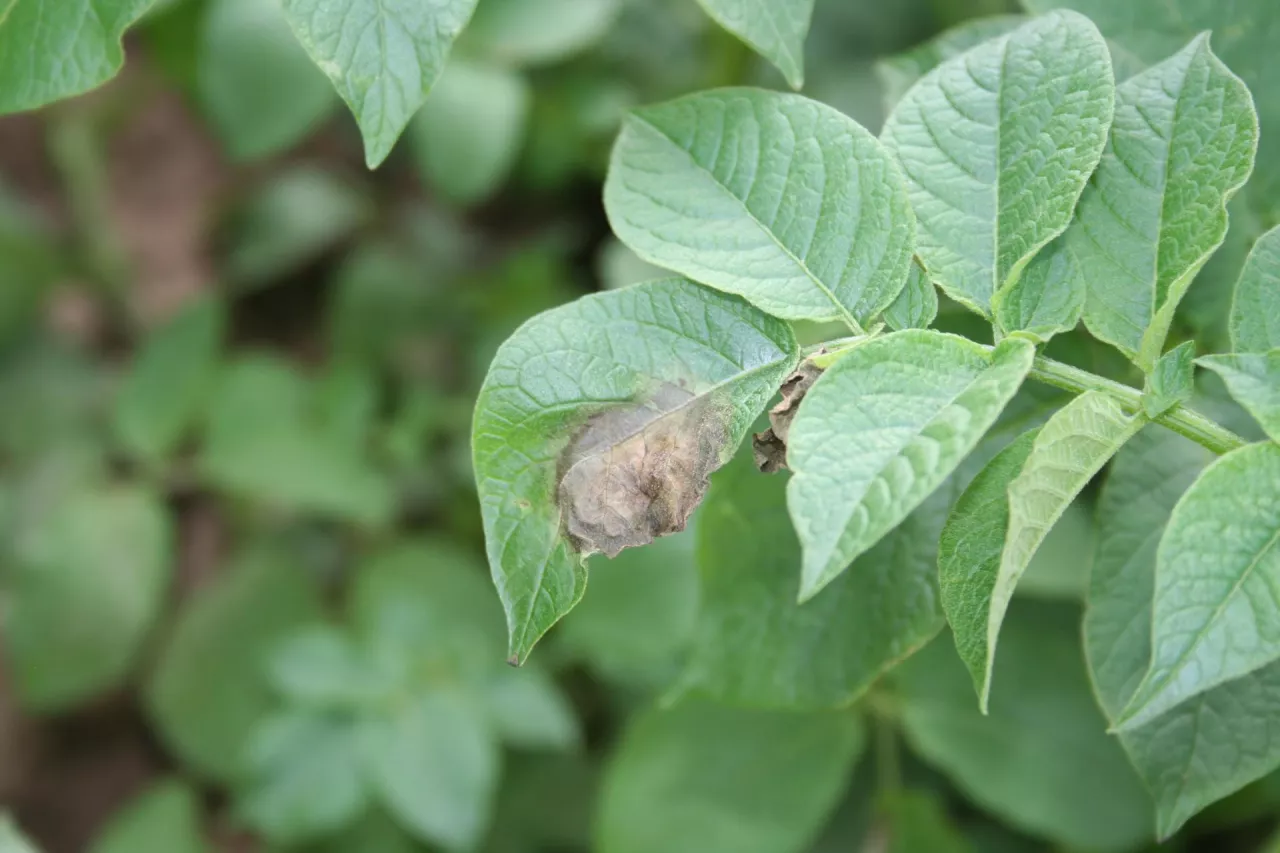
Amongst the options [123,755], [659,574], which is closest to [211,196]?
[123,755]

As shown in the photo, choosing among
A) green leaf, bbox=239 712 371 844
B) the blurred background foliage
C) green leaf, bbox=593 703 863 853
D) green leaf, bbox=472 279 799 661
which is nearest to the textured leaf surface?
the blurred background foliage

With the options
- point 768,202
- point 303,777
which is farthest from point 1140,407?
point 303,777

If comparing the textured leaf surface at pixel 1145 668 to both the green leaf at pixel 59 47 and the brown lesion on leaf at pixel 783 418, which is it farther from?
the green leaf at pixel 59 47

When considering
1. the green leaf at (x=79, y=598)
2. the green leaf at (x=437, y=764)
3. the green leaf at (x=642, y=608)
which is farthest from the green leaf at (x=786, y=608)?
the green leaf at (x=79, y=598)

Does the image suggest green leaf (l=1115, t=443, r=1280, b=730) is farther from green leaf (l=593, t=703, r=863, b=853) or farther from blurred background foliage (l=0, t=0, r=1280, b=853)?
green leaf (l=593, t=703, r=863, b=853)

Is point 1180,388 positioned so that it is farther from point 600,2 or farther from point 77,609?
point 77,609

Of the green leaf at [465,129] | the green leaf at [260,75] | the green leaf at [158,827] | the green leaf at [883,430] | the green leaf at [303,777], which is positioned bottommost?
the green leaf at [158,827]

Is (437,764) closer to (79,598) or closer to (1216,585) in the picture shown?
(79,598)
